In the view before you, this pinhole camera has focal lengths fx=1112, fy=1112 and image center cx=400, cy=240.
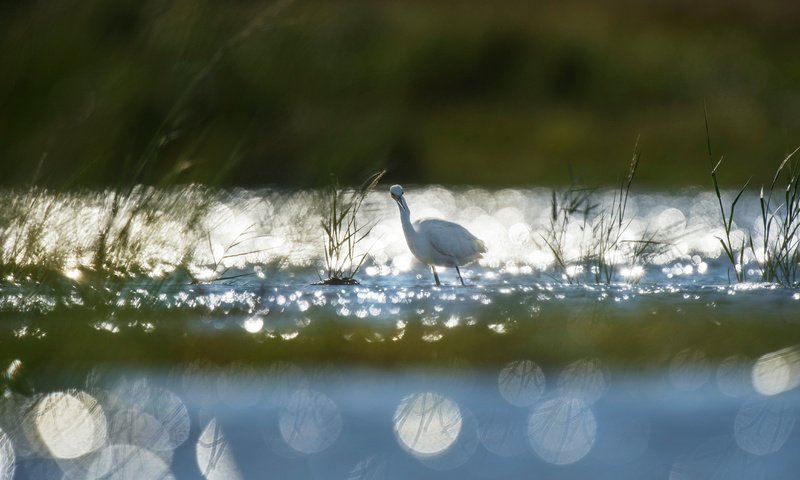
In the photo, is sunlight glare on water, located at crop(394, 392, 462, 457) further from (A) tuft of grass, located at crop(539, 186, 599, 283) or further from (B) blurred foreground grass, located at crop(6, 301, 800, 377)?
(A) tuft of grass, located at crop(539, 186, 599, 283)

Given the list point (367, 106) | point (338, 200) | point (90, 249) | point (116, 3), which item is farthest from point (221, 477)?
point (367, 106)

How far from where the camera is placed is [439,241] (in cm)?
576

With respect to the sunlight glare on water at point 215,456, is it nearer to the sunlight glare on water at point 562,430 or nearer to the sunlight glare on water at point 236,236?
the sunlight glare on water at point 562,430

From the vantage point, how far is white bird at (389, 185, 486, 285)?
5.77m

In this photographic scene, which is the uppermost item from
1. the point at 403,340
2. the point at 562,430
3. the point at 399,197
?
the point at 399,197

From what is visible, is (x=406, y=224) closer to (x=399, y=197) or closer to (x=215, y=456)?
(x=399, y=197)

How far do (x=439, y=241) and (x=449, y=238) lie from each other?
0.05 metres

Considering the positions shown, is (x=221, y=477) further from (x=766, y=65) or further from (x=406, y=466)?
(x=766, y=65)

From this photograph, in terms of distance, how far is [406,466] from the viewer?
2.77 metres

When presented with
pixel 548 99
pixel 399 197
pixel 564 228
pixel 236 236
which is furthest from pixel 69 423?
pixel 548 99

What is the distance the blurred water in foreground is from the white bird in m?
0.71

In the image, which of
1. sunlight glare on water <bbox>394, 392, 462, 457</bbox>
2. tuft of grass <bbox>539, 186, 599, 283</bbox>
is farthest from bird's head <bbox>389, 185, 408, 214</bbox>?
sunlight glare on water <bbox>394, 392, 462, 457</bbox>

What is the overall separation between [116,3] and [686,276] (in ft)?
10.8

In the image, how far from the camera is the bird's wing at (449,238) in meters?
5.76
